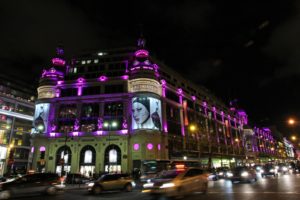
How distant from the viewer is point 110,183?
68.8 ft

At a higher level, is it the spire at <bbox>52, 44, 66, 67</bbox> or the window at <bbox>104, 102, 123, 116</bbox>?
the spire at <bbox>52, 44, 66, 67</bbox>

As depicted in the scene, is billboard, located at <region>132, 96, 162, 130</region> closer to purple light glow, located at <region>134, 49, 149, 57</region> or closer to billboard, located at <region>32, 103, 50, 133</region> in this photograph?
purple light glow, located at <region>134, 49, 149, 57</region>

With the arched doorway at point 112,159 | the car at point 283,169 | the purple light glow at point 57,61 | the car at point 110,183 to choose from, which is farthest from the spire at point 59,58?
the car at point 283,169

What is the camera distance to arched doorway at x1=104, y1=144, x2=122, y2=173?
51156 millimetres

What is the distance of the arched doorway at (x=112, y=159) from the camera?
168 ft

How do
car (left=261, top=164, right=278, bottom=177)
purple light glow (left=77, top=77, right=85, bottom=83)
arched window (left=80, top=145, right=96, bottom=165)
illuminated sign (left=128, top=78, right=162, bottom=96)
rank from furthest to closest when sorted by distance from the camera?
purple light glow (left=77, top=77, right=85, bottom=83)
illuminated sign (left=128, top=78, right=162, bottom=96)
arched window (left=80, top=145, right=96, bottom=165)
car (left=261, top=164, right=278, bottom=177)

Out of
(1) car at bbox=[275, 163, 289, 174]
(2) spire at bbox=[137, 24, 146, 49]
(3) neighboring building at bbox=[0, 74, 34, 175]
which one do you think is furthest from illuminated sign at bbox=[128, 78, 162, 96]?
(3) neighboring building at bbox=[0, 74, 34, 175]

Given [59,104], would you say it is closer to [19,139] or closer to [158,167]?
[19,139]

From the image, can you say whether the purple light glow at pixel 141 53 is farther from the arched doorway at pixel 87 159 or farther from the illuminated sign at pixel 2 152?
the illuminated sign at pixel 2 152

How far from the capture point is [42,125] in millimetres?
56219

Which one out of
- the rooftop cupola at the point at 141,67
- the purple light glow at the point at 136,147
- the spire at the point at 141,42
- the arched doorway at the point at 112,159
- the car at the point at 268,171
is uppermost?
the spire at the point at 141,42

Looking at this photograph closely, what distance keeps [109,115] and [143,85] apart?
10.2m

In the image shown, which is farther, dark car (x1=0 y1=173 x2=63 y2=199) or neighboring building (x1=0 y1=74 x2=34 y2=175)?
neighboring building (x1=0 y1=74 x2=34 y2=175)

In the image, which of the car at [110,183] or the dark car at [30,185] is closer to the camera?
the dark car at [30,185]
